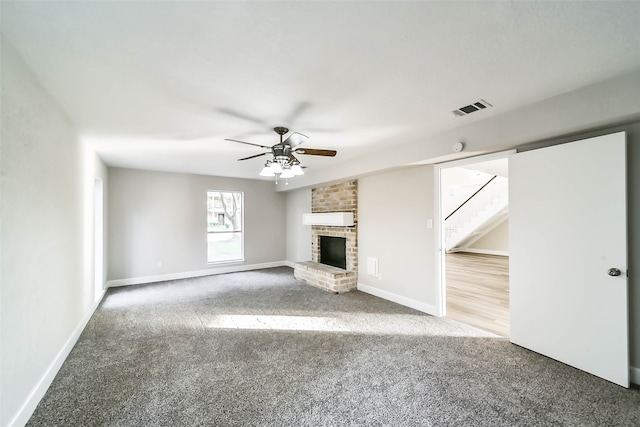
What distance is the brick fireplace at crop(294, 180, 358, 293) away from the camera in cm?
495

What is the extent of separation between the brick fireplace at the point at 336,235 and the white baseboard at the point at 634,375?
3.36m

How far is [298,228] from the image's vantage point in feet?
23.2

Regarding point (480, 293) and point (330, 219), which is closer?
point (480, 293)

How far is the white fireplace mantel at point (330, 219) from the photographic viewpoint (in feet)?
17.0

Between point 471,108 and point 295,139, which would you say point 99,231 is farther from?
point 471,108

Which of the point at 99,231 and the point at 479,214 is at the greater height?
the point at 479,214

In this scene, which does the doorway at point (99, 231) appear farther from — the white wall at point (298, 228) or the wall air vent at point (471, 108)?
the wall air vent at point (471, 108)

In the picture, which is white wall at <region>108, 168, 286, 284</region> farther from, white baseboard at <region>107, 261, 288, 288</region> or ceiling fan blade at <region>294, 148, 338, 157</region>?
ceiling fan blade at <region>294, 148, 338, 157</region>

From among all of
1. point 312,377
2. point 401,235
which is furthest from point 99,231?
point 401,235

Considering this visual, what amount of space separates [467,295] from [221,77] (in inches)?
186

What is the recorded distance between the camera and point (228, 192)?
6.78 meters

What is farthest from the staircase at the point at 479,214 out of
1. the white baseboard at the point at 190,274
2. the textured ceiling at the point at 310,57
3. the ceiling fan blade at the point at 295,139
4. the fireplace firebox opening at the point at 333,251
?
the ceiling fan blade at the point at 295,139

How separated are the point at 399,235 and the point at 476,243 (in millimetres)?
6465

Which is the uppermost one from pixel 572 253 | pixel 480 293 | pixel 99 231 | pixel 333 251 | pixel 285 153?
pixel 285 153
